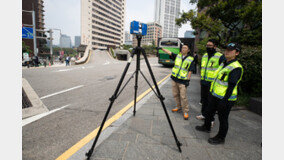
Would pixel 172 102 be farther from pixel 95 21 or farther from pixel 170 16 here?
pixel 170 16

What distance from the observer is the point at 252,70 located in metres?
4.54

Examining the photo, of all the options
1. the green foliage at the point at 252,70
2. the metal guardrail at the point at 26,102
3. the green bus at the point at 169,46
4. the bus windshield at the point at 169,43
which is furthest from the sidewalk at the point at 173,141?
the bus windshield at the point at 169,43

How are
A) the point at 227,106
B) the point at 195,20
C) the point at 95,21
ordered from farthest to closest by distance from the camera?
the point at 95,21
the point at 195,20
the point at 227,106

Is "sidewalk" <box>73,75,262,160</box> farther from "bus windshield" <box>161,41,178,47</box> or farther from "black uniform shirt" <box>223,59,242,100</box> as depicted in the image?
"bus windshield" <box>161,41,178,47</box>

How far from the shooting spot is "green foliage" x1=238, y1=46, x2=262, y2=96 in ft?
14.7

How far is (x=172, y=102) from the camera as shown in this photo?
498 cm

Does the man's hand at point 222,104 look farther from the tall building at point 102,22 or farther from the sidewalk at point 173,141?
the tall building at point 102,22

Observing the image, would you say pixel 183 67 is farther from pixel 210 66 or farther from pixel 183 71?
pixel 210 66

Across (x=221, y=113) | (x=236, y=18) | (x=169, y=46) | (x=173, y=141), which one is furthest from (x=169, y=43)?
(x=173, y=141)

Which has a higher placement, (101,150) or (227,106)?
(227,106)

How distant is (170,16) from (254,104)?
184 m

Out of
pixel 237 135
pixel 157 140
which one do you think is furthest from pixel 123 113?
pixel 237 135

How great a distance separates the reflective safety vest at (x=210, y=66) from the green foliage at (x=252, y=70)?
6.93ft

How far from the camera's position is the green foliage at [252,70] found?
4477 millimetres
